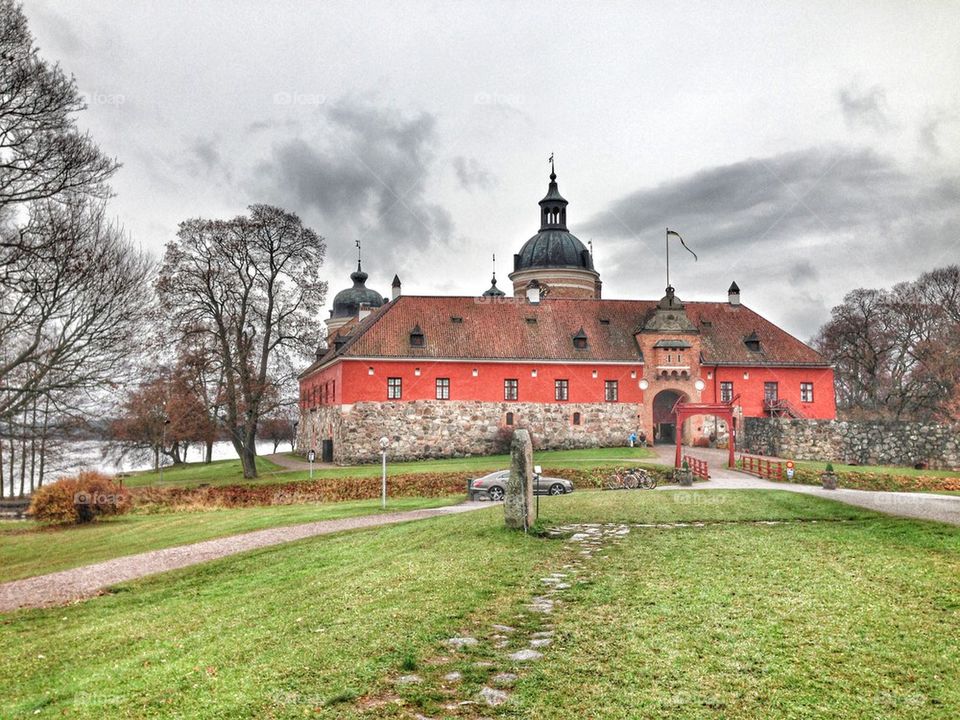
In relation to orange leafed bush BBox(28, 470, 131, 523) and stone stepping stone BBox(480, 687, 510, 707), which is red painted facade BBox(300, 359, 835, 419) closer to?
orange leafed bush BBox(28, 470, 131, 523)

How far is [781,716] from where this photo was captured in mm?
6203

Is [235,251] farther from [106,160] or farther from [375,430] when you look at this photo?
[106,160]

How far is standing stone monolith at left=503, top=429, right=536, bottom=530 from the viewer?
645 inches

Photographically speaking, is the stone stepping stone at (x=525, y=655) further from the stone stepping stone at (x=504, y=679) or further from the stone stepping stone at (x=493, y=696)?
the stone stepping stone at (x=493, y=696)

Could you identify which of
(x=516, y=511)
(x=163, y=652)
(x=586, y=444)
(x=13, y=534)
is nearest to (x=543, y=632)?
(x=163, y=652)

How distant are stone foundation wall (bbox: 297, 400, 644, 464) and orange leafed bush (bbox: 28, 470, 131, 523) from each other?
1574 centimetres

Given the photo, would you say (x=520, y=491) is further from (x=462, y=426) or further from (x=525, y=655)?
(x=462, y=426)

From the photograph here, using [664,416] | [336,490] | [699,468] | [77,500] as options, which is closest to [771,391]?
[664,416]

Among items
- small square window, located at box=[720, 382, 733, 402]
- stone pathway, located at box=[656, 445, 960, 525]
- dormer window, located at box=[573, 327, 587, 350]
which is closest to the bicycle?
stone pathway, located at box=[656, 445, 960, 525]

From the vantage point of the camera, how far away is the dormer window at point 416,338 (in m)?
42.9

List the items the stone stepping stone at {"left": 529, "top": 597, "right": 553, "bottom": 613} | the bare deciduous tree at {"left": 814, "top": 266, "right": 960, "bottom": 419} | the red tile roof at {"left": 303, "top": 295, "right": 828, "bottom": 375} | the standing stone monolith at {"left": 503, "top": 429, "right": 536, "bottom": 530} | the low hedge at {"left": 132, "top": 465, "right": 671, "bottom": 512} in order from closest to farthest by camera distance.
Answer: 1. the stone stepping stone at {"left": 529, "top": 597, "right": 553, "bottom": 613}
2. the standing stone monolith at {"left": 503, "top": 429, "right": 536, "bottom": 530}
3. the low hedge at {"left": 132, "top": 465, "right": 671, "bottom": 512}
4. the red tile roof at {"left": 303, "top": 295, "right": 828, "bottom": 375}
5. the bare deciduous tree at {"left": 814, "top": 266, "right": 960, "bottom": 419}

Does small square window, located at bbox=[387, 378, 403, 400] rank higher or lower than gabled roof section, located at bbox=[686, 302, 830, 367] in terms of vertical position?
lower

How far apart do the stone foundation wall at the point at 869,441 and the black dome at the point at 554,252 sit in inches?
828

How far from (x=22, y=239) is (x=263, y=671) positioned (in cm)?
1042
